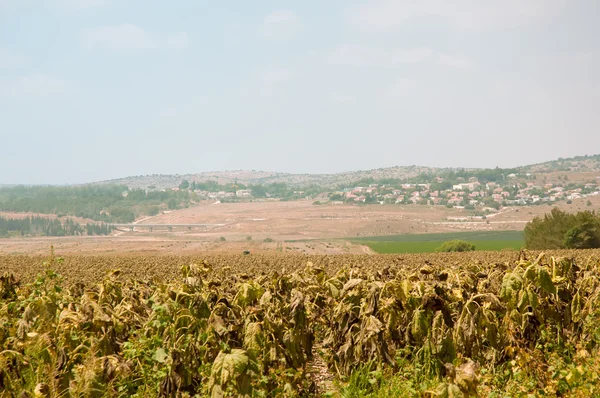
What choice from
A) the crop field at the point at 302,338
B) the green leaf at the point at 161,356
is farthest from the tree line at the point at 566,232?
the green leaf at the point at 161,356

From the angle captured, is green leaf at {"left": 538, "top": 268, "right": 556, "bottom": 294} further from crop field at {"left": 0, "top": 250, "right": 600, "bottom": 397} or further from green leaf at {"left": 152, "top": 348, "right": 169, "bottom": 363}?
green leaf at {"left": 152, "top": 348, "right": 169, "bottom": 363}

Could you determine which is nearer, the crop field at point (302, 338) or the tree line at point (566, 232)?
the crop field at point (302, 338)

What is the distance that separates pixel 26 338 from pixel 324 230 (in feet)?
551

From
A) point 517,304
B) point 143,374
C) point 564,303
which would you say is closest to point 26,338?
point 143,374

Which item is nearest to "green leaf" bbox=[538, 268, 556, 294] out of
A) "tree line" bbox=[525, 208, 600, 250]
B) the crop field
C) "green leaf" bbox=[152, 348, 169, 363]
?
the crop field

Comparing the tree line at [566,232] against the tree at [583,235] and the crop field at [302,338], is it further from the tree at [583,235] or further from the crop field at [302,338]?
the crop field at [302,338]

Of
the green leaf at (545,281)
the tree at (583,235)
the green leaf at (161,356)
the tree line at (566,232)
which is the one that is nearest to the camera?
the green leaf at (161,356)

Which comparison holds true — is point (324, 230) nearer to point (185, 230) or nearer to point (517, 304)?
point (185, 230)

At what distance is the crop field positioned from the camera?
16.9ft

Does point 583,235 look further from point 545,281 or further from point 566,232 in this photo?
point 545,281

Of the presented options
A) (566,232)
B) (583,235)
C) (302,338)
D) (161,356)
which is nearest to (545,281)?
(302,338)

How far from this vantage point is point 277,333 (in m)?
6.04

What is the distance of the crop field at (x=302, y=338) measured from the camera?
16.9ft

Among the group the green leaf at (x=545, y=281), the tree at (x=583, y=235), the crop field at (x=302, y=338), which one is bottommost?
the tree at (x=583, y=235)
